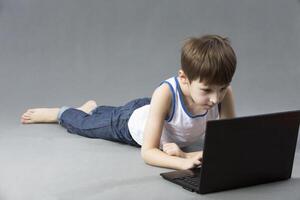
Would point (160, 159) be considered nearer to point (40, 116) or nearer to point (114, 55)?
point (40, 116)

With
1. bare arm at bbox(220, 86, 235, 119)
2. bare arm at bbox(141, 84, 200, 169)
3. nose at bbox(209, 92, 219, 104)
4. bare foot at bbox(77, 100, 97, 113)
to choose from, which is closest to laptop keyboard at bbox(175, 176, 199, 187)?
bare arm at bbox(141, 84, 200, 169)

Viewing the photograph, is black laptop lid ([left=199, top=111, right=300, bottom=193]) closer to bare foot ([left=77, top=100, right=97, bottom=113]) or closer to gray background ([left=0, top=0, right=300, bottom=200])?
gray background ([left=0, top=0, right=300, bottom=200])

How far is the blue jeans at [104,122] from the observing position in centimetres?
199

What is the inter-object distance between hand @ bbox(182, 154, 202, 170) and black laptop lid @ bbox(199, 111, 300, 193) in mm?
95

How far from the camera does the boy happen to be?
1619mm

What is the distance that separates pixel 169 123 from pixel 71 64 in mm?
1176

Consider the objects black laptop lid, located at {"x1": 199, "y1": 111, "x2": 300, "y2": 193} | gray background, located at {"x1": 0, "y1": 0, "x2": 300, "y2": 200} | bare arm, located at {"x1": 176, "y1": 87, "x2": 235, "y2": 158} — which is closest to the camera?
black laptop lid, located at {"x1": 199, "y1": 111, "x2": 300, "y2": 193}

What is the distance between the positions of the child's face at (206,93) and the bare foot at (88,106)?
2.31ft

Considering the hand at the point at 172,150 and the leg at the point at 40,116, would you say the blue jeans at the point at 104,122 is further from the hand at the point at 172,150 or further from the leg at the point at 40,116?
the hand at the point at 172,150

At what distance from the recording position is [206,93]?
5.37 ft

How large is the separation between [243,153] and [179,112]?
35cm

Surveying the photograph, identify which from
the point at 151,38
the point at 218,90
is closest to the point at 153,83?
the point at 151,38

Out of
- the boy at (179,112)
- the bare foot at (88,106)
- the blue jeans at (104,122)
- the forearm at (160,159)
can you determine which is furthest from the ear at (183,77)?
the bare foot at (88,106)

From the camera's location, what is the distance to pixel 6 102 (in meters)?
2.48
